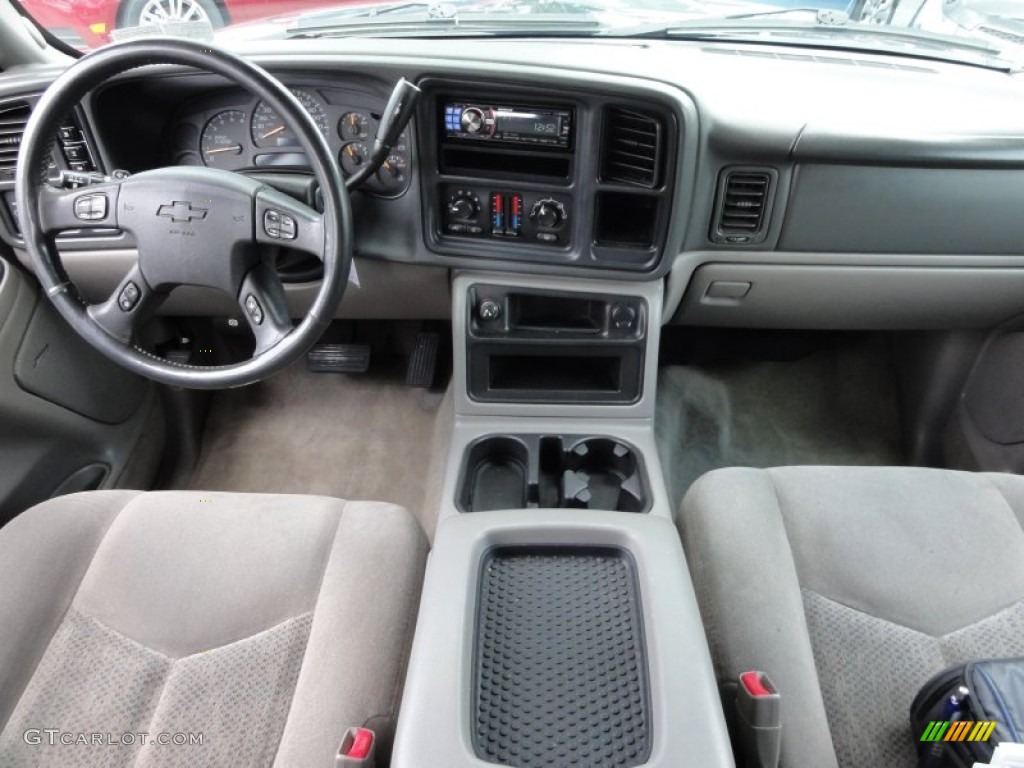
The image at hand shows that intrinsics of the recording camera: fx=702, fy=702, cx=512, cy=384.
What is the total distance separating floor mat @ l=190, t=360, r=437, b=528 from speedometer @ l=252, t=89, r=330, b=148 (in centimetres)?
81

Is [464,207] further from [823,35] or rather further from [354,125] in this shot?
[823,35]

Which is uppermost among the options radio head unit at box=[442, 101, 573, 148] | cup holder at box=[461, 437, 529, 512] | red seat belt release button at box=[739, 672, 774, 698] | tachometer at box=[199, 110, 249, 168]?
radio head unit at box=[442, 101, 573, 148]

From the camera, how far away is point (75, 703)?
0.95 meters

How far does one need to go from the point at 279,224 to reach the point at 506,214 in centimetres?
48

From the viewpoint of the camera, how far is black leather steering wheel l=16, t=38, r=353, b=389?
104 cm

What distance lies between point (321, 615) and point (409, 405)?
1095 millimetres

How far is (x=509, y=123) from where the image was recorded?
4.22ft

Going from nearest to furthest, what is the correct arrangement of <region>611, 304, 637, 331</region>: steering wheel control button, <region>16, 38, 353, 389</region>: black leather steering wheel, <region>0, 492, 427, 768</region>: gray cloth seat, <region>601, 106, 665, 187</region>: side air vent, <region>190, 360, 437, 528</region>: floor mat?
<region>0, 492, 427, 768</region>: gray cloth seat < <region>16, 38, 353, 389</region>: black leather steering wheel < <region>601, 106, 665, 187</region>: side air vent < <region>611, 304, 637, 331</region>: steering wheel control button < <region>190, 360, 437, 528</region>: floor mat

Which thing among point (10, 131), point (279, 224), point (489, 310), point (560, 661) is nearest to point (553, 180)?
point (489, 310)

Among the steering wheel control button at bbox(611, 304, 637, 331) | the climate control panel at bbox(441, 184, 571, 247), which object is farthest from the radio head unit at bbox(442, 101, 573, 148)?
the steering wheel control button at bbox(611, 304, 637, 331)

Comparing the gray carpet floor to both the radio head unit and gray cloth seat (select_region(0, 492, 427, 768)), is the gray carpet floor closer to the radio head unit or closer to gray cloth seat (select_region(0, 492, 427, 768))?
the radio head unit

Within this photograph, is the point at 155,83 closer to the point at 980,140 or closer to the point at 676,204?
the point at 676,204

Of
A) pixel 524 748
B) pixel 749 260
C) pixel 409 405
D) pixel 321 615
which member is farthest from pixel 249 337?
pixel 524 748

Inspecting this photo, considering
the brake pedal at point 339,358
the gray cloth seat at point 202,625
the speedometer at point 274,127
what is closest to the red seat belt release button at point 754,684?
the gray cloth seat at point 202,625
